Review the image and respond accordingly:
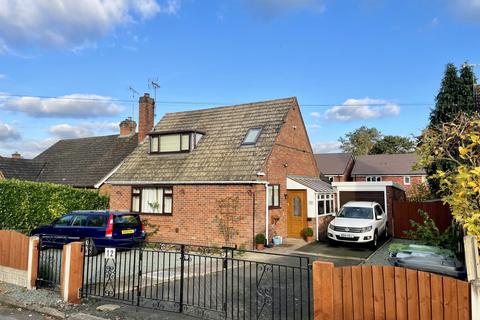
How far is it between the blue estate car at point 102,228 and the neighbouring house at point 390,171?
3756 centimetres

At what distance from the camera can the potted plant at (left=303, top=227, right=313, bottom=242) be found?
16.6 metres

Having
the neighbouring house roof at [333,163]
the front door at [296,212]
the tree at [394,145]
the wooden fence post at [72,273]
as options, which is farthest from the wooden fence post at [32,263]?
the tree at [394,145]

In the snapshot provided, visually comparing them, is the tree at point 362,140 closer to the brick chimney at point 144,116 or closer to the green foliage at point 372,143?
the green foliage at point 372,143

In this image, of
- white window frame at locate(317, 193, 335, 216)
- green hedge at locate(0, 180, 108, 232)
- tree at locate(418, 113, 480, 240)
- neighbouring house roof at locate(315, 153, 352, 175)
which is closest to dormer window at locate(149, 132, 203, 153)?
green hedge at locate(0, 180, 108, 232)

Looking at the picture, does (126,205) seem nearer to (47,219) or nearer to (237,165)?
(47,219)

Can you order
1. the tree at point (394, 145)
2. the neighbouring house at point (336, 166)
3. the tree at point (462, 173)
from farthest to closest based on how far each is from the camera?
the tree at point (394, 145), the neighbouring house at point (336, 166), the tree at point (462, 173)

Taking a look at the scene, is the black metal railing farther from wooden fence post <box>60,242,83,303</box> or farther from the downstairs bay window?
the downstairs bay window

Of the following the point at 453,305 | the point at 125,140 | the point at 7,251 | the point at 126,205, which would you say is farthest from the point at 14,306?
the point at 125,140

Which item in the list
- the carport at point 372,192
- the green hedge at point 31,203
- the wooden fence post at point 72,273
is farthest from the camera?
the carport at point 372,192

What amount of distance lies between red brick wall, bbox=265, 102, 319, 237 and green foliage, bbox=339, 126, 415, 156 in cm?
5131

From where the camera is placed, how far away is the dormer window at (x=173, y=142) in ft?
61.9

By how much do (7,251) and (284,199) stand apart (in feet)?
38.2

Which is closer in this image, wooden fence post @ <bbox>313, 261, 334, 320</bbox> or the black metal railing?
wooden fence post @ <bbox>313, 261, 334, 320</bbox>

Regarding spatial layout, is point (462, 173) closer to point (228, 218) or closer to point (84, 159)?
point (228, 218)
